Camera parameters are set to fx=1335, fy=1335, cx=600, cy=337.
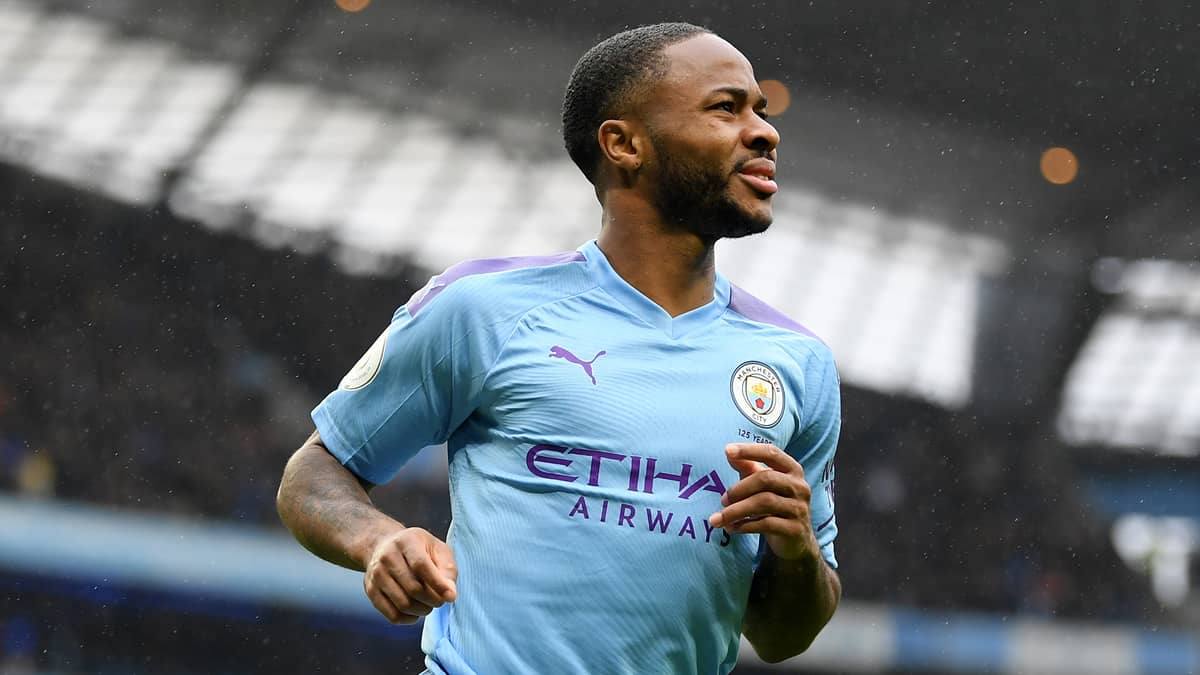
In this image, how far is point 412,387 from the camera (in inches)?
59.9

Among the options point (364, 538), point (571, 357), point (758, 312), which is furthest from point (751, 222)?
point (364, 538)

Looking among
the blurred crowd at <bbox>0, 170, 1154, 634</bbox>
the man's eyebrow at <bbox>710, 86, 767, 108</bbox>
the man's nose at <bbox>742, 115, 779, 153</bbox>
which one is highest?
the man's eyebrow at <bbox>710, 86, 767, 108</bbox>

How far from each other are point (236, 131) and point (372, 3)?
1.31 meters

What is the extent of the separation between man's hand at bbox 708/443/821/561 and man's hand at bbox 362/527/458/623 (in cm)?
27

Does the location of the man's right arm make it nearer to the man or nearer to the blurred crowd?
the man

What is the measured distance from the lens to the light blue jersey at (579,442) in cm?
139

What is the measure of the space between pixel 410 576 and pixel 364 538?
0.19 m

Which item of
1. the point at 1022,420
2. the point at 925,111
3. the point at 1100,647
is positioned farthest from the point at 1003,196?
the point at 1100,647

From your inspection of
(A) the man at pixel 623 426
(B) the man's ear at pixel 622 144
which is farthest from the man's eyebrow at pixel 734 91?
(B) the man's ear at pixel 622 144

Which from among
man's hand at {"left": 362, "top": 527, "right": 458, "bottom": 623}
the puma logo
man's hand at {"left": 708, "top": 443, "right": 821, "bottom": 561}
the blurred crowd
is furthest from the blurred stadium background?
man's hand at {"left": 362, "top": 527, "right": 458, "bottom": 623}

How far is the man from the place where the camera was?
1.39 meters

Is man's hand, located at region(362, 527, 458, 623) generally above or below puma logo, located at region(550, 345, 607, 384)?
below

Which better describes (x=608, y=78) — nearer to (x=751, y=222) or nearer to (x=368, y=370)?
(x=751, y=222)

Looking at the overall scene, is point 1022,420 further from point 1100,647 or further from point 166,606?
point 166,606
